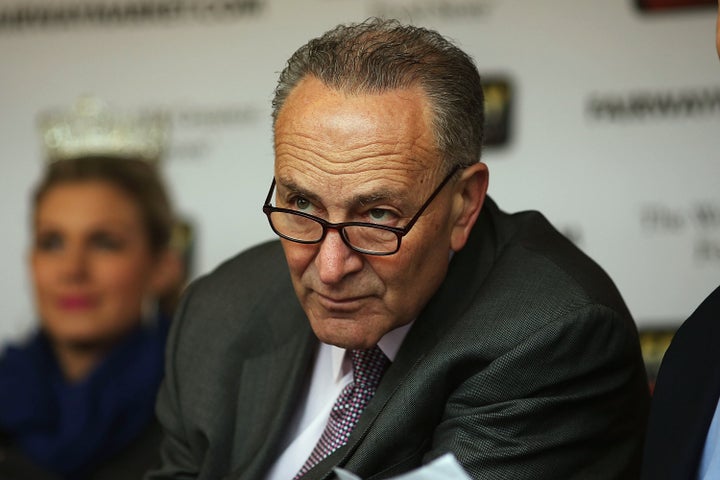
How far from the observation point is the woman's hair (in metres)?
3.40

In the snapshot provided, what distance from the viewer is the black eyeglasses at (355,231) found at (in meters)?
1.88

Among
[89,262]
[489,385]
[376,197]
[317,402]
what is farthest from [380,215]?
[89,262]

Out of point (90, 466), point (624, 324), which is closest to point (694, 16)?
point (624, 324)

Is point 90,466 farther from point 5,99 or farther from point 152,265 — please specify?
point 5,99

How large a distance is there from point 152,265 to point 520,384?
1.76m

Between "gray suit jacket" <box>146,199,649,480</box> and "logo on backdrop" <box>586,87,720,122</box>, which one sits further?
"logo on backdrop" <box>586,87,720,122</box>

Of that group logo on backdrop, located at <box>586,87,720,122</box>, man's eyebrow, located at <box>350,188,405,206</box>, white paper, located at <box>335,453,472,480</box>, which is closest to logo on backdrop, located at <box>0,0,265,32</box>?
logo on backdrop, located at <box>586,87,720,122</box>

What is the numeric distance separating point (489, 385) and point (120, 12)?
230 cm

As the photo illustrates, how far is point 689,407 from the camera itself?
176cm

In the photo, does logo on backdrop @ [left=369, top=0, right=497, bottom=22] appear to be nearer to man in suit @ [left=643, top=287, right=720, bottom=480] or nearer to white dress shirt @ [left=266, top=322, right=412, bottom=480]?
white dress shirt @ [left=266, top=322, right=412, bottom=480]

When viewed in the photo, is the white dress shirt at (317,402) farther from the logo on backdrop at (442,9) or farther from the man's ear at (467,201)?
the logo on backdrop at (442,9)

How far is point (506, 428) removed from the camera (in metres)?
1.90

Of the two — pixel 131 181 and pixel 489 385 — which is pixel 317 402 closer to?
pixel 489 385

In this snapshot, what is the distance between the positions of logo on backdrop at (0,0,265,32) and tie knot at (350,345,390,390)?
1.81 metres
